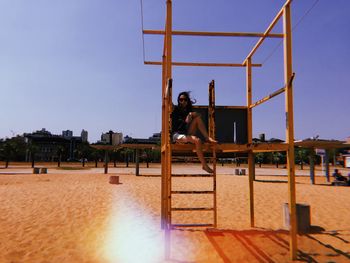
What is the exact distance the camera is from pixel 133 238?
5.74 metres

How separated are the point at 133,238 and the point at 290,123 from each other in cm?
376

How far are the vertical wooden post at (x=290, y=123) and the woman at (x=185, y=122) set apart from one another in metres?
1.32

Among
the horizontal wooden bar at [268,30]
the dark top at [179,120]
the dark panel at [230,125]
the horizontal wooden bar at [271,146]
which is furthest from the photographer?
the dark panel at [230,125]

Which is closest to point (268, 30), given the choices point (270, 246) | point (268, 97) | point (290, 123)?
point (268, 97)

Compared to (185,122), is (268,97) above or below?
above

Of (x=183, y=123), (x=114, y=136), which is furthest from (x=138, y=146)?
(x=183, y=123)

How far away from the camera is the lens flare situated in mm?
4720

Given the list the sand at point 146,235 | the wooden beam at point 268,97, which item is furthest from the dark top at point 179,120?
the sand at point 146,235

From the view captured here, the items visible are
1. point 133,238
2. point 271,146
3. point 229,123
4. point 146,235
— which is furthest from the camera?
point 229,123

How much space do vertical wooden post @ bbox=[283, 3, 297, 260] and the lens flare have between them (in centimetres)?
218

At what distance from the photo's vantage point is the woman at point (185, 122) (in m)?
4.99

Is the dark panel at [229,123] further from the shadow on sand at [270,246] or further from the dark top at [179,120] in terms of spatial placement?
the shadow on sand at [270,246]

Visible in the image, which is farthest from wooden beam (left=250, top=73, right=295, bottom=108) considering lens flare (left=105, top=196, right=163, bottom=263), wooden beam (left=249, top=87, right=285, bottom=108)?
lens flare (left=105, top=196, right=163, bottom=263)

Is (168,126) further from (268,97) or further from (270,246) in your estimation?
(270,246)
